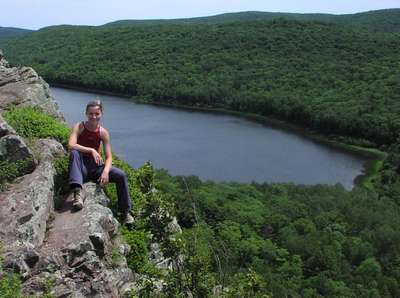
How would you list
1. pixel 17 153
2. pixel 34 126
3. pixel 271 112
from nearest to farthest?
pixel 17 153 < pixel 34 126 < pixel 271 112

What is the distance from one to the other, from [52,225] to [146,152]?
5446cm

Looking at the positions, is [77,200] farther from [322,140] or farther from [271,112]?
[271,112]

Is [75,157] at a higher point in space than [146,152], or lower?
higher

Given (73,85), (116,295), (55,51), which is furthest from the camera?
(55,51)

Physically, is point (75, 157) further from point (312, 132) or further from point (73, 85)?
point (73, 85)

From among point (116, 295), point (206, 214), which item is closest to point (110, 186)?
point (116, 295)

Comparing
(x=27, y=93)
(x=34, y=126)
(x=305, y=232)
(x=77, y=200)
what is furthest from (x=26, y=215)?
(x=305, y=232)

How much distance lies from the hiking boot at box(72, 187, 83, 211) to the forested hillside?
208 feet

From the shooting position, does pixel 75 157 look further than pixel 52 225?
Yes

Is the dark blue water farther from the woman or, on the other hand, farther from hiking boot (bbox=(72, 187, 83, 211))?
hiking boot (bbox=(72, 187, 83, 211))

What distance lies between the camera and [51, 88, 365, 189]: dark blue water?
2211 inches

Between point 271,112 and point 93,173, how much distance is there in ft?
255

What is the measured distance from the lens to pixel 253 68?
111312 millimetres

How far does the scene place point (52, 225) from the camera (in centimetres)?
655
